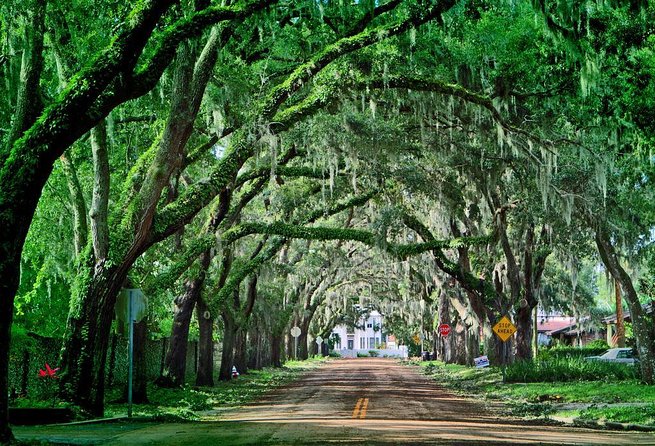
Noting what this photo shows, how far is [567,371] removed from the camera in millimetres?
31391

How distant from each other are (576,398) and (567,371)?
7594mm

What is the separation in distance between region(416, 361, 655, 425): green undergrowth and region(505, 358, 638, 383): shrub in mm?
622

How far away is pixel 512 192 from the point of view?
2953 cm

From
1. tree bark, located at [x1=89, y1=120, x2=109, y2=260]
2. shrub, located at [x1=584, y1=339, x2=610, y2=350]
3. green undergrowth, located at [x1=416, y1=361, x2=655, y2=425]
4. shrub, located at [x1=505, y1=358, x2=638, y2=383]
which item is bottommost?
green undergrowth, located at [x1=416, y1=361, x2=655, y2=425]

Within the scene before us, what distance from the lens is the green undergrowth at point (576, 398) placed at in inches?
735

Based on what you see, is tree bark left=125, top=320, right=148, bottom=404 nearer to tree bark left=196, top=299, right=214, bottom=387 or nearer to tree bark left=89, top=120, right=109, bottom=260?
tree bark left=89, top=120, right=109, bottom=260

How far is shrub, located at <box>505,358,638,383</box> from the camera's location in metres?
30.6

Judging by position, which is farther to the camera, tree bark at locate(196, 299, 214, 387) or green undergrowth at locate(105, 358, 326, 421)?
tree bark at locate(196, 299, 214, 387)

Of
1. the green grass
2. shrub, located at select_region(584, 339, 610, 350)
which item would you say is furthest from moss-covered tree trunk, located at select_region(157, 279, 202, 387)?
shrub, located at select_region(584, 339, 610, 350)

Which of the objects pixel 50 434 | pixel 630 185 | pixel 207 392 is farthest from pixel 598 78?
pixel 207 392

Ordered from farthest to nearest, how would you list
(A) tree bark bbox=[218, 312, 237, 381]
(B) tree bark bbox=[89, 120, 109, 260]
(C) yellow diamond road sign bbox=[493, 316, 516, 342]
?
1. (A) tree bark bbox=[218, 312, 237, 381]
2. (C) yellow diamond road sign bbox=[493, 316, 516, 342]
3. (B) tree bark bbox=[89, 120, 109, 260]

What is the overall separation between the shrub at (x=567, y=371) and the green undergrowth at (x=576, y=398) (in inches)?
24.5

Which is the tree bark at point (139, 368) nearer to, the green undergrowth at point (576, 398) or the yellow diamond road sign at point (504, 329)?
the green undergrowth at point (576, 398)

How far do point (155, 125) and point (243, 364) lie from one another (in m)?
27.2
